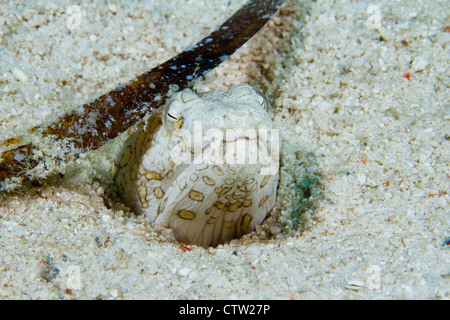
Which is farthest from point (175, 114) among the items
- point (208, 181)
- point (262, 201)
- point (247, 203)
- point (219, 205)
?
point (262, 201)

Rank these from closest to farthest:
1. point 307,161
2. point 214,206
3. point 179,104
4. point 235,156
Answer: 1. point 235,156
2. point 179,104
3. point 214,206
4. point 307,161

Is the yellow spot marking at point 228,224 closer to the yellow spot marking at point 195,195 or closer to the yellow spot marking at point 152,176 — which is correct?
the yellow spot marking at point 195,195

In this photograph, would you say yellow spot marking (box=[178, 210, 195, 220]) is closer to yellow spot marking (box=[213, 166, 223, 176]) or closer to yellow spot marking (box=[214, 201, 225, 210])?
yellow spot marking (box=[214, 201, 225, 210])

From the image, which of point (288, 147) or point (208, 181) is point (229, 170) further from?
point (288, 147)

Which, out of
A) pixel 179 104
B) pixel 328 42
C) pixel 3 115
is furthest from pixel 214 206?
pixel 328 42

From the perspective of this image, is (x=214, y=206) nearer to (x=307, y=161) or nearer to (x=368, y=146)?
(x=307, y=161)

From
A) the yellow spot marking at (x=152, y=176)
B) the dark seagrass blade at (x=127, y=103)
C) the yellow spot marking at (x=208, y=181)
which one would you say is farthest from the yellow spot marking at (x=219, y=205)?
the dark seagrass blade at (x=127, y=103)
